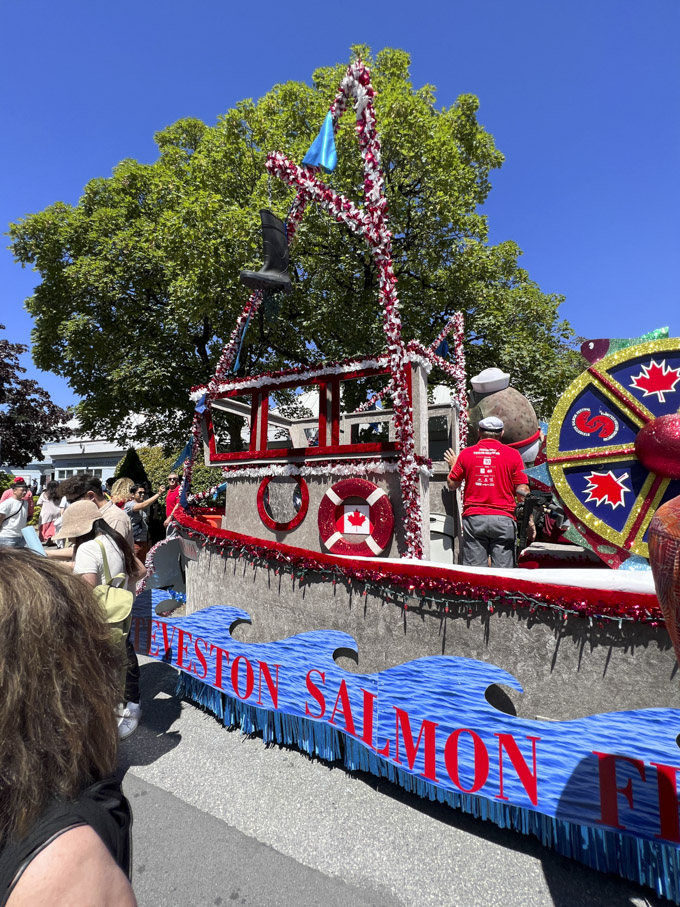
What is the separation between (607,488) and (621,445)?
277 millimetres

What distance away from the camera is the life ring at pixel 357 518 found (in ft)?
12.7

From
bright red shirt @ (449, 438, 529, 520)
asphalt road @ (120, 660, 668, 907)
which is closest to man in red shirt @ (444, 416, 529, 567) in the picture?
bright red shirt @ (449, 438, 529, 520)

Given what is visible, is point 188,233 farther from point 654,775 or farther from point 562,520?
point 654,775

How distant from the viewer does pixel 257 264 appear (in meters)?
11.2

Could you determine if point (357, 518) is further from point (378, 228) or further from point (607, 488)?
point (378, 228)

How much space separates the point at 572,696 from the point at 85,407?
14.6 meters

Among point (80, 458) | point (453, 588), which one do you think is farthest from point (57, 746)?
point (80, 458)

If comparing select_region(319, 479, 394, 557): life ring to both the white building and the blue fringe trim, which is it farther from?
the white building

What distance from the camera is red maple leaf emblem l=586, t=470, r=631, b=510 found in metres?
3.20

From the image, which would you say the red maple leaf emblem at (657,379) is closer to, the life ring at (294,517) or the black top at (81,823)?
the life ring at (294,517)

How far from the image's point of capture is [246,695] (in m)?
3.73

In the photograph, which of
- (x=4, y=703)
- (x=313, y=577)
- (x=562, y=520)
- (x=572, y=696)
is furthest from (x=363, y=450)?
(x=4, y=703)

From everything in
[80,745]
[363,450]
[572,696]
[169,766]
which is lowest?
[169,766]

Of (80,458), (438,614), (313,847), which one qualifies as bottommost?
(313,847)
